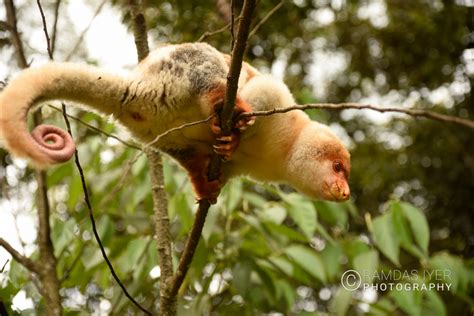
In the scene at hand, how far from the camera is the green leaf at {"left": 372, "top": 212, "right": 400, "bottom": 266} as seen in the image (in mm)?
4613

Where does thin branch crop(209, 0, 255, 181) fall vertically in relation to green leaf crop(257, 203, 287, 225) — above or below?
below

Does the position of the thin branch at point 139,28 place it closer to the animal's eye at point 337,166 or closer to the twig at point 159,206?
the twig at point 159,206

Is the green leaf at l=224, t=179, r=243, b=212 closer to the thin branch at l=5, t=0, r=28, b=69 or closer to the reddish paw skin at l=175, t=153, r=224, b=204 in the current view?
the reddish paw skin at l=175, t=153, r=224, b=204

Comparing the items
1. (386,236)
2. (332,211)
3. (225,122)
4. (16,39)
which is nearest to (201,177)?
(225,122)

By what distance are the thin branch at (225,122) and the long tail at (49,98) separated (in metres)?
0.63

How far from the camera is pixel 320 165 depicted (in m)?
4.22

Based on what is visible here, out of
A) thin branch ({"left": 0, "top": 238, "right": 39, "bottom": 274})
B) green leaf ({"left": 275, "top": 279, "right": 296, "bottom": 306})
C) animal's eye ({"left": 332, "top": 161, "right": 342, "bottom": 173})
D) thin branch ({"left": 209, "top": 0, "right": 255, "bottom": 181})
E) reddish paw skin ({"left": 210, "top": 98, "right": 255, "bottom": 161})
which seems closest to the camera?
thin branch ({"left": 209, "top": 0, "right": 255, "bottom": 181})

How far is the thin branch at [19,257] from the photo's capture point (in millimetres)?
3646

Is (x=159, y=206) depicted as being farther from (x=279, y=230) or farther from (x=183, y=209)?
(x=279, y=230)

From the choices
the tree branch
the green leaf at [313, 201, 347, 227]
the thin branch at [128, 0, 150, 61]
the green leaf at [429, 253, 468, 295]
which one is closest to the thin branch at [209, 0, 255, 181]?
the tree branch

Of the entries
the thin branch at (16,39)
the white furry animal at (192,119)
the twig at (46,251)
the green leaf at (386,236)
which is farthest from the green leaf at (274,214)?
the thin branch at (16,39)

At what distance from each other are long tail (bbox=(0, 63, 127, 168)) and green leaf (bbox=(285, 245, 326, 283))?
5.73 feet

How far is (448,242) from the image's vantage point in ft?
28.5

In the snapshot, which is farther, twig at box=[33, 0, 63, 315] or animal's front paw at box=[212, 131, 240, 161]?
twig at box=[33, 0, 63, 315]
